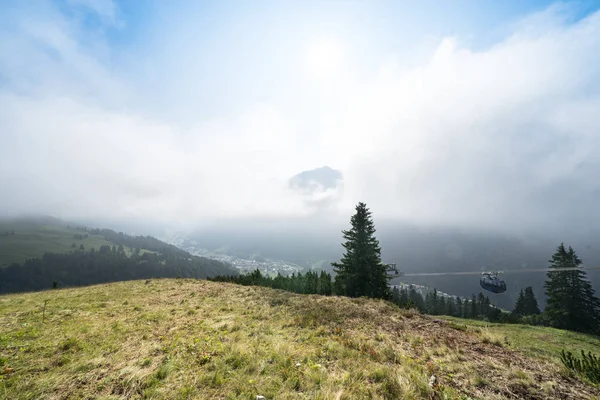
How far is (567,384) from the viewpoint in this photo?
7.34 m

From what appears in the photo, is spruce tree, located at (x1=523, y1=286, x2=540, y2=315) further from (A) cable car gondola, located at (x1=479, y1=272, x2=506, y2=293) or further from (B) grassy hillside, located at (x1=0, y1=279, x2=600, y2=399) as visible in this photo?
(B) grassy hillside, located at (x1=0, y1=279, x2=600, y2=399)

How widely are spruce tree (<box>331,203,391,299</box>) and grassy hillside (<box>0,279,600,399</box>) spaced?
19.5 m

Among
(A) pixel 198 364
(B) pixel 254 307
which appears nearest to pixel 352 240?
(B) pixel 254 307

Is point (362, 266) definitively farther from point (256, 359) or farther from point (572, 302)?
point (572, 302)

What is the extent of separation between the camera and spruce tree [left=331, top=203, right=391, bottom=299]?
33.1m

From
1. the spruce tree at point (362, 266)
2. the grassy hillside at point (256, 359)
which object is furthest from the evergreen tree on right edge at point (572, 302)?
the grassy hillside at point (256, 359)

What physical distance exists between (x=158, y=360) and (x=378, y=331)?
9.64m

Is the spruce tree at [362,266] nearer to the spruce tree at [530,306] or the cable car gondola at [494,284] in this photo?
the cable car gondola at [494,284]

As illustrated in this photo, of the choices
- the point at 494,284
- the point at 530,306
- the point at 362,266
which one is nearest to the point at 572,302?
the point at 494,284

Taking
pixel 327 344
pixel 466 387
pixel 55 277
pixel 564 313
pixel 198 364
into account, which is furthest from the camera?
pixel 55 277

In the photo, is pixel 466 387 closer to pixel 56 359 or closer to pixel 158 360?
pixel 158 360

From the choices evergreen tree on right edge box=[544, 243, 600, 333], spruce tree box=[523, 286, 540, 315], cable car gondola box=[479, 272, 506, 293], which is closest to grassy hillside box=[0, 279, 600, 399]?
evergreen tree on right edge box=[544, 243, 600, 333]

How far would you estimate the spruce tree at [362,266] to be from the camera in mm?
33094

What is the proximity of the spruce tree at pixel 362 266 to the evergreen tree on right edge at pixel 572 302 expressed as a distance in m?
30.1
